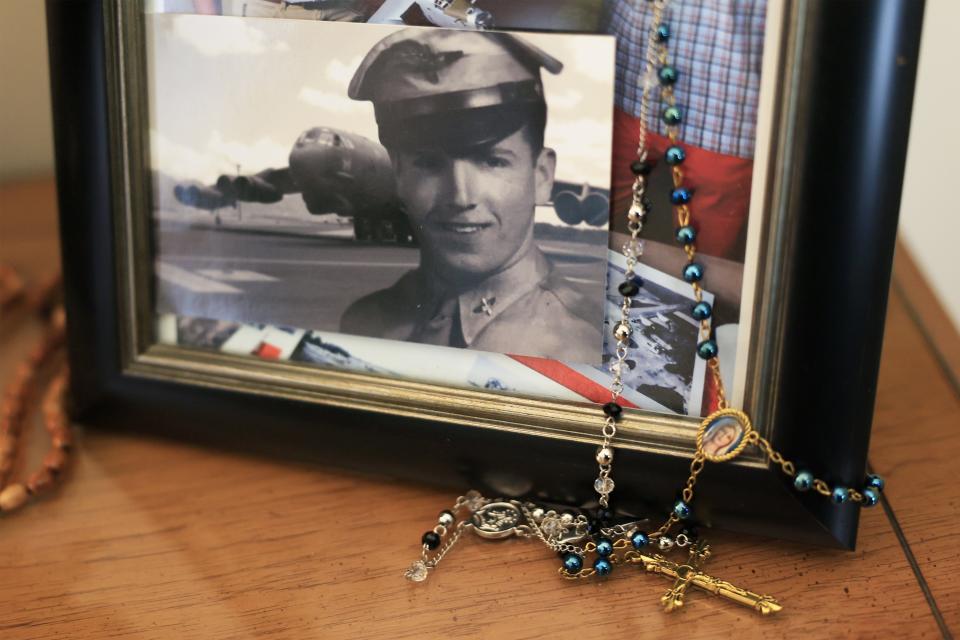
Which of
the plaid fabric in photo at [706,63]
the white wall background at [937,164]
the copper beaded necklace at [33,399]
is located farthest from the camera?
the white wall background at [937,164]

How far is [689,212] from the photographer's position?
46cm

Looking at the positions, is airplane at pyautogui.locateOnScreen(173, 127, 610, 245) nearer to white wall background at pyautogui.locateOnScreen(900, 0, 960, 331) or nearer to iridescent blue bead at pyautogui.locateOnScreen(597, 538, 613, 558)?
iridescent blue bead at pyautogui.locateOnScreen(597, 538, 613, 558)

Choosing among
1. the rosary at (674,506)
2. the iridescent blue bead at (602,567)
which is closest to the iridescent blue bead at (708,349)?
the rosary at (674,506)

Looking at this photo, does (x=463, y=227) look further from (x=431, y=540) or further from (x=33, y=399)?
(x=33, y=399)

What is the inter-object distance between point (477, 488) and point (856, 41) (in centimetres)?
27

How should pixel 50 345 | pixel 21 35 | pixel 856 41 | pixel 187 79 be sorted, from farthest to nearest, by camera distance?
pixel 21 35, pixel 50 345, pixel 187 79, pixel 856 41

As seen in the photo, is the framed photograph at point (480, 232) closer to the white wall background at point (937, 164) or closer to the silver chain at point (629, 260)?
the silver chain at point (629, 260)

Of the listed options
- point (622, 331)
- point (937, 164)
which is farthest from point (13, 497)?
point (937, 164)

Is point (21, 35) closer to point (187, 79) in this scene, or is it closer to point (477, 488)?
point (187, 79)

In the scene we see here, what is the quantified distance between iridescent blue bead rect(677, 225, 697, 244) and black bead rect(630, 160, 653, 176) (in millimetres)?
30

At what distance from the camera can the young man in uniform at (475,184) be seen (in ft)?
1.55

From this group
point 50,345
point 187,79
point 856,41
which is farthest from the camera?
point 50,345

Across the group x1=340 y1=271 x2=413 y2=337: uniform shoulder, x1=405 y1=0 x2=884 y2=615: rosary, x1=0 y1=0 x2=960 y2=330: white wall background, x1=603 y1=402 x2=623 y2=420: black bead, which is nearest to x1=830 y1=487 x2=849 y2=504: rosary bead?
x1=405 y1=0 x2=884 y2=615: rosary

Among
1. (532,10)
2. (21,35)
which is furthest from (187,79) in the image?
(21,35)
